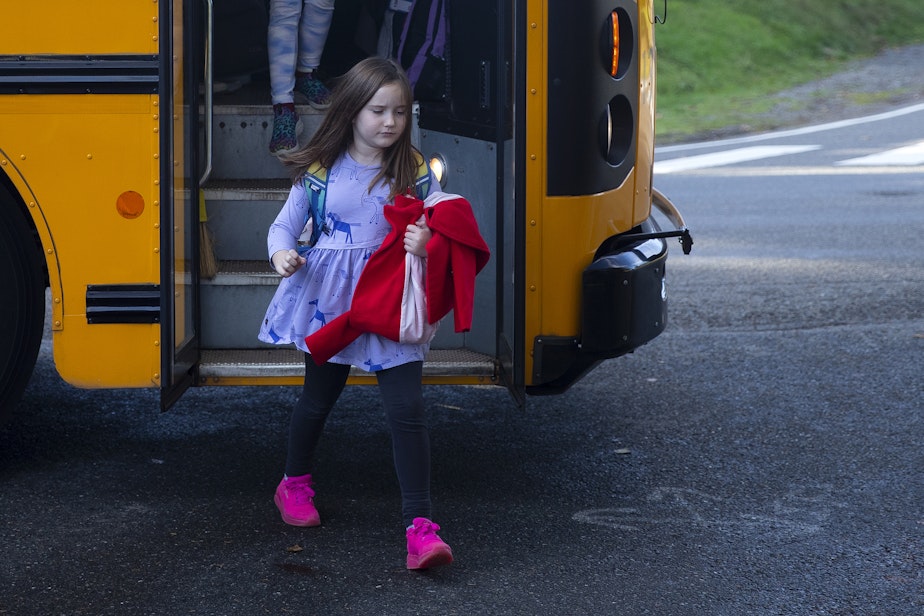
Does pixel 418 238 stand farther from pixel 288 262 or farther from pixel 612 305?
pixel 612 305

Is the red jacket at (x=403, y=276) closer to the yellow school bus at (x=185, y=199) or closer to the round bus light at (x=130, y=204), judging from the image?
the yellow school bus at (x=185, y=199)

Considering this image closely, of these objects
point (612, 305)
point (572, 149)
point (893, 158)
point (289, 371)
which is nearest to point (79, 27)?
point (289, 371)

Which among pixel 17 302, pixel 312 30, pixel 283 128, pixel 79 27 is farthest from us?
pixel 312 30

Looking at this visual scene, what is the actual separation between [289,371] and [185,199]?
615 mm

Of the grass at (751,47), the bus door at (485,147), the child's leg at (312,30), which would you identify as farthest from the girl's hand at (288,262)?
the grass at (751,47)

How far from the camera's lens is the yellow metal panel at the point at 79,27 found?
3.61 metres

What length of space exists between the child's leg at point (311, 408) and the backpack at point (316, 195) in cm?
33

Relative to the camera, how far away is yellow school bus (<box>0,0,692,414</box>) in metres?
3.63

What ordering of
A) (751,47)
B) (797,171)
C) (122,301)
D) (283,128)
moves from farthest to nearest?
(751,47) → (797,171) → (283,128) → (122,301)

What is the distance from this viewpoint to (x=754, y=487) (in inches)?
163

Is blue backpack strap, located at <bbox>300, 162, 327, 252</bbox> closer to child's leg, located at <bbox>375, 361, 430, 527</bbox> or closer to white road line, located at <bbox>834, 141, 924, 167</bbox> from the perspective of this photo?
child's leg, located at <bbox>375, 361, 430, 527</bbox>

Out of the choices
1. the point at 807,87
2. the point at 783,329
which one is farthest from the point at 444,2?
the point at 807,87

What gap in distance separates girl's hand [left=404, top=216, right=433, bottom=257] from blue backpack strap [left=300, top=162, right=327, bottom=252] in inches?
11.7

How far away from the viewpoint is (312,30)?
505cm
